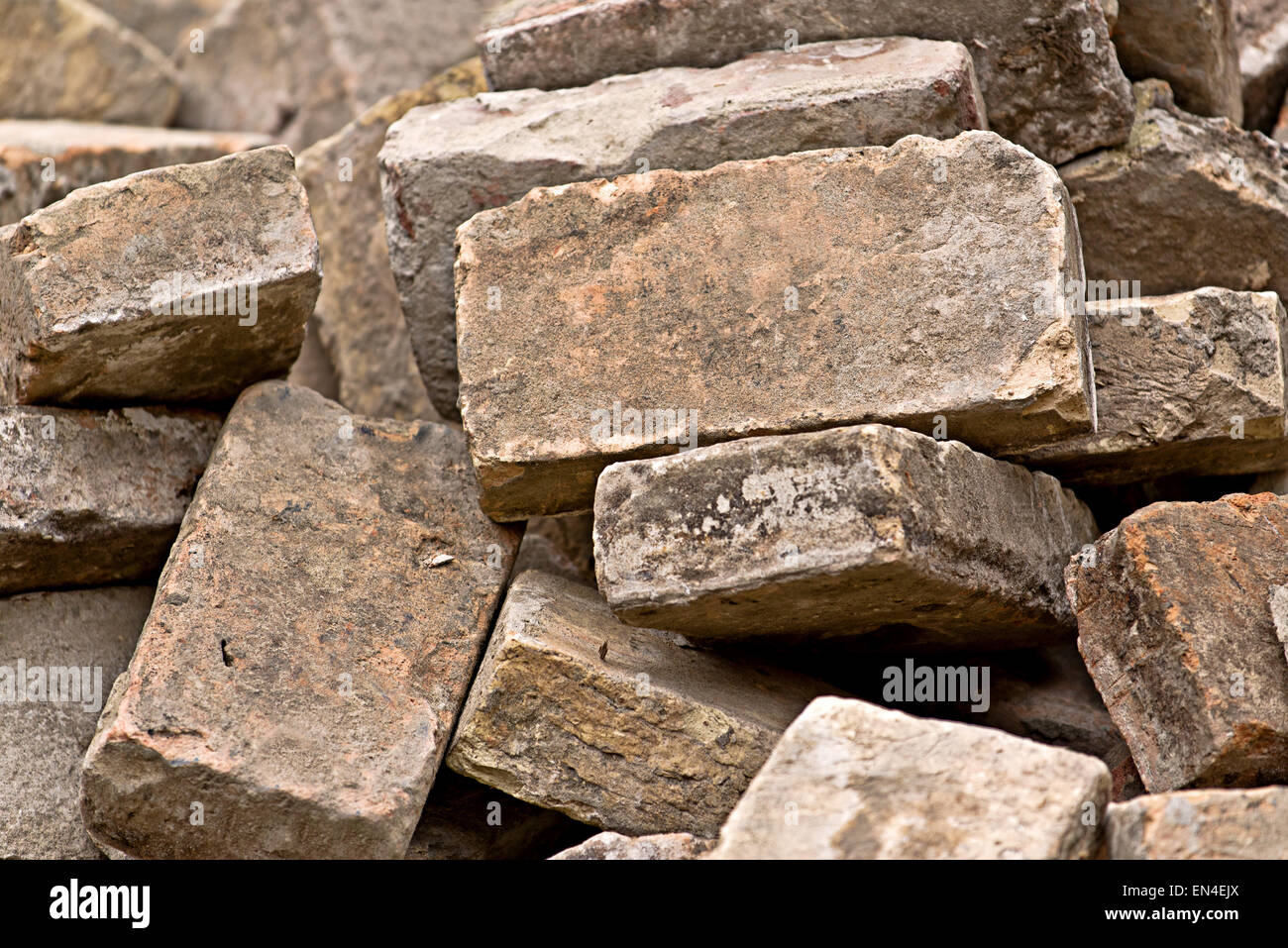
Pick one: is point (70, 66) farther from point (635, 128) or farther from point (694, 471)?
point (694, 471)

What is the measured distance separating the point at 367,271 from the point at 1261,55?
3037 millimetres

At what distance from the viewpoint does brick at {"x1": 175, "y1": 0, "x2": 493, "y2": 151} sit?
5.37 m

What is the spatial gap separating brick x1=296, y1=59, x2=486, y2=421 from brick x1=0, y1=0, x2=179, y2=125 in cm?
211

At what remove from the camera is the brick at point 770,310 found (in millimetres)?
2736

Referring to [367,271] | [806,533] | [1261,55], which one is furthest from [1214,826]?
[1261,55]

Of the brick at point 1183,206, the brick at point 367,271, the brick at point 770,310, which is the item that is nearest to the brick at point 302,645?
the brick at point 770,310

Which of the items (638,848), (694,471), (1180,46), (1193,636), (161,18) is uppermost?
(1180,46)

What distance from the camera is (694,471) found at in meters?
2.60

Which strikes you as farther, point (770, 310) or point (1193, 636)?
point (770, 310)

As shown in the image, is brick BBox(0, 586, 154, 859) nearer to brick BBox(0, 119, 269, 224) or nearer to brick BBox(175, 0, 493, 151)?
brick BBox(0, 119, 269, 224)

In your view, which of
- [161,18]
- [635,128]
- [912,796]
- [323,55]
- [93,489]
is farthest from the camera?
[161,18]

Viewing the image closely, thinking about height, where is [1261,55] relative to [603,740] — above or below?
above

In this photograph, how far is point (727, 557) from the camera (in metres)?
2.55

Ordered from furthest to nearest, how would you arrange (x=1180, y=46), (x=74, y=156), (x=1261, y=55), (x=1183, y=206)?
1. (x=74, y=156)
2. (x=1261, y=55)
3. (x=1180, y=46)
4. (x=1183, y=206)
